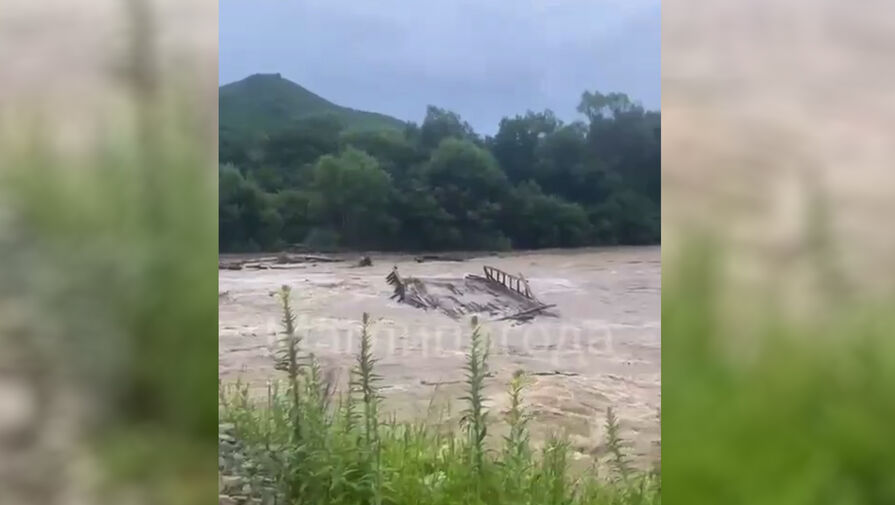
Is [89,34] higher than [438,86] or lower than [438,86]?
higher

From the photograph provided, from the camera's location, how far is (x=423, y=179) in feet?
5.70

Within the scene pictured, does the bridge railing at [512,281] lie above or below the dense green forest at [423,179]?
below

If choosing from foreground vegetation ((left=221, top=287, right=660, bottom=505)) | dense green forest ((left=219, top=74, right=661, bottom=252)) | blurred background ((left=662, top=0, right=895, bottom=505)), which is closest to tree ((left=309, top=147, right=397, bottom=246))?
dense green forest ((left=219, top=74, right=661, bottom=252))

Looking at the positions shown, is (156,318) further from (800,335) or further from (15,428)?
(800,335)

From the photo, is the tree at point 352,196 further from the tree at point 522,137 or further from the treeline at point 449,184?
the tree at point 522,137

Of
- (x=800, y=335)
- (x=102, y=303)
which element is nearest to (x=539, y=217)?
(x=800, y=335)

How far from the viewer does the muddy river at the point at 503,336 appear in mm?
1684

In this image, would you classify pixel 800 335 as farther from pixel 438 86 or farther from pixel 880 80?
pixel 438 86

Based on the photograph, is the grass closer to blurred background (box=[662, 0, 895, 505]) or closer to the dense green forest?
blurred background (box=[662, 0, 895, 505])

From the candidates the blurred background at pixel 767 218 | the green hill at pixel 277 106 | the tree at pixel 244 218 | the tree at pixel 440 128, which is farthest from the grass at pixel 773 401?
the tree at pixel 244 218

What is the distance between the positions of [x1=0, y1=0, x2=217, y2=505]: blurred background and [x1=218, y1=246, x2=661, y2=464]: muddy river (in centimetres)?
13

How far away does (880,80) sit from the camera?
1.68m

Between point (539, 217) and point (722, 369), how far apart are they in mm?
561

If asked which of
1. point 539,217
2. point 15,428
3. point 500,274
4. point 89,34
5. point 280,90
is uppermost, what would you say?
point 89,34
